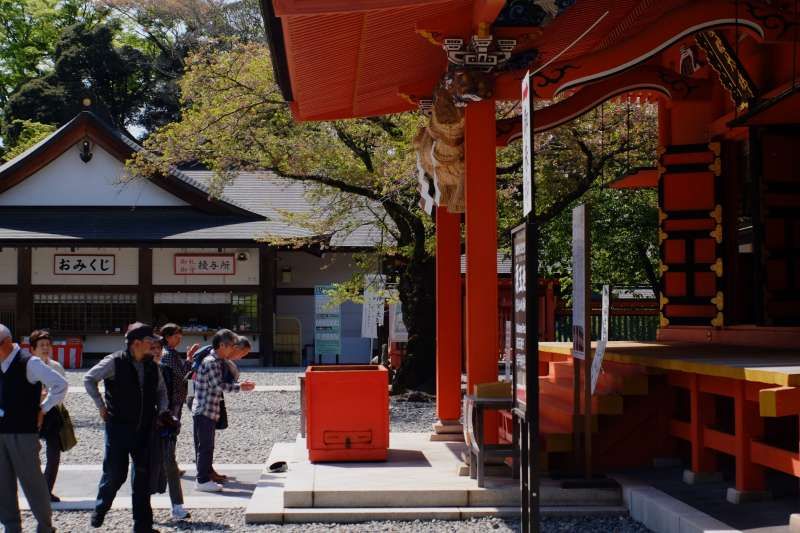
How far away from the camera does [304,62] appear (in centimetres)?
1016

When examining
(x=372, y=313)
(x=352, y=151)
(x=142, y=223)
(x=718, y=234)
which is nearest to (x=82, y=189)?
(x=142, y=223)

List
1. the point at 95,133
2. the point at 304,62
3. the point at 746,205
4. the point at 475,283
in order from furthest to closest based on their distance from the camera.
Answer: the point at 95,133 < the point at 746,205 < the point at 304,62 < the point at 475,283

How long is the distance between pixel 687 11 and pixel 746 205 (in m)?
2.75

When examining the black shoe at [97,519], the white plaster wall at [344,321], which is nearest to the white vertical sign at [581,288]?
the black shoe at [97,519]

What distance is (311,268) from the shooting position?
30781 mm

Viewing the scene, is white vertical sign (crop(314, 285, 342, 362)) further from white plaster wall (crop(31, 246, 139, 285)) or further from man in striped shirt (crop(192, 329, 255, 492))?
man in striped shirt (crop(192, 329, 255, 492))

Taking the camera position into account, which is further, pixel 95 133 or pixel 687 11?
pixel 95 133

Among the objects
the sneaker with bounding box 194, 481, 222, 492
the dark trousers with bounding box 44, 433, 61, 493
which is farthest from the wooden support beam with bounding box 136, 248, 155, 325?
the dark trousers with bounding box 44, 433, 61, 493

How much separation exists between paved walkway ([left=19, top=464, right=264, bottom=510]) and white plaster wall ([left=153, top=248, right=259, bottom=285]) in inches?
682

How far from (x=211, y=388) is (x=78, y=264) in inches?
812

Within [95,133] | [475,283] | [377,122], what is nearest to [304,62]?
[475,283]

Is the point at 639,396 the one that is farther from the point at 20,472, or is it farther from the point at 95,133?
the point at 95,133

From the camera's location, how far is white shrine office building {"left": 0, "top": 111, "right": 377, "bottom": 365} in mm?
28641

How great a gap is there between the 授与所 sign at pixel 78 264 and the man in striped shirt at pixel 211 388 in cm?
2009
